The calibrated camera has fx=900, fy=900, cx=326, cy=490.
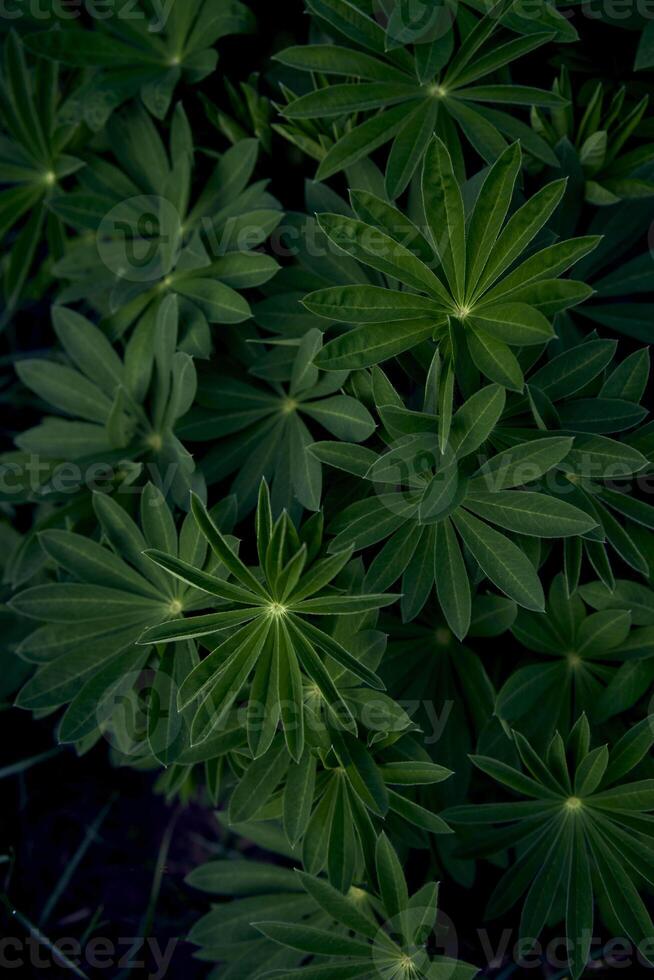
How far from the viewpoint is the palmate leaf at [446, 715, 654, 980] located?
1913 millimetres

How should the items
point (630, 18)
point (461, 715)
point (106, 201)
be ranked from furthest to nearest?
point (106, 201)
point (461, 715)
point (630, 18)

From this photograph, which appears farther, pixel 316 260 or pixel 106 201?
pixel 106 201

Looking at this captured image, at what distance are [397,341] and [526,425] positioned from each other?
37 centimetres

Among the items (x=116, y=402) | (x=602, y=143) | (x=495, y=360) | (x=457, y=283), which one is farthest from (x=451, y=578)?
(x=602, y=143)


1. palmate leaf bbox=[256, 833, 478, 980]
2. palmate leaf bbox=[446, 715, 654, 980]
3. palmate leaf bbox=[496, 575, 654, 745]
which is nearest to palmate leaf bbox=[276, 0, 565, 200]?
palmate leaf bbox=[496, 575, 654, 745]

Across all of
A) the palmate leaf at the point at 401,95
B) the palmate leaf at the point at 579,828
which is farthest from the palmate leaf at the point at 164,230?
the palmate leaf at the point at 579,828

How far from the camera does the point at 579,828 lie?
199 centimetres

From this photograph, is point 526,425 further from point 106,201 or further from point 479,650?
point 106,201

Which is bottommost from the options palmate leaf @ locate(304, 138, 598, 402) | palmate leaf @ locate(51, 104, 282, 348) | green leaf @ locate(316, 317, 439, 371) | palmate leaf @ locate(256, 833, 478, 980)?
palmate leaf @ locate(256, 833, 478, 980)

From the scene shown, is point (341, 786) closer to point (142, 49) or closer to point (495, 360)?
point (495, 360)

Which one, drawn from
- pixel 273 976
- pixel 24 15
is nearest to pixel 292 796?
pixel 273 976

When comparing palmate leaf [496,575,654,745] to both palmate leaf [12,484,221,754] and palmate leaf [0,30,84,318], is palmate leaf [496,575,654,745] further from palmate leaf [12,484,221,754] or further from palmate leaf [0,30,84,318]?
palmate leaf [0,30,84,318]

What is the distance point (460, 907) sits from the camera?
2.70 m

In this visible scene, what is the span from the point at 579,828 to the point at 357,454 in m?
0.96
